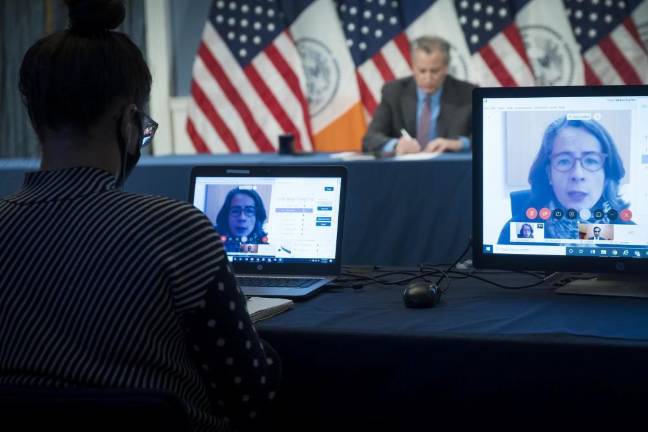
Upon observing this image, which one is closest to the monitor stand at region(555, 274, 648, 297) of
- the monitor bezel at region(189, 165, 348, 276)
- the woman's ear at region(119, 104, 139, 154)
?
the monitor bezel at region(189, 165, 348, 276)

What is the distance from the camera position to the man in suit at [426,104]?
489 cm

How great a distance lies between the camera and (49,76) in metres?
1.17

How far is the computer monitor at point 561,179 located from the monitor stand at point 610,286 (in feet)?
0.12

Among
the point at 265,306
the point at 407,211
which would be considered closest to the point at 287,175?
the point at 265,306

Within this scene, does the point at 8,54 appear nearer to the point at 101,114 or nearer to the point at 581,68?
the point at 581,68

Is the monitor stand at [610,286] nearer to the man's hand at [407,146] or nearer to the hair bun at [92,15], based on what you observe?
the hair bun at [92,15]

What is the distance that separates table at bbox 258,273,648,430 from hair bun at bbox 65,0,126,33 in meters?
0.65

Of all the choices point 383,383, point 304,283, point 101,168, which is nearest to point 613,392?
point 383,383

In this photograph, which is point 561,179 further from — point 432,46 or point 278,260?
point 432,46

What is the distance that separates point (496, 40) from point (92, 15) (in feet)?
15.7

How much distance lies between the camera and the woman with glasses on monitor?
72.7 inches

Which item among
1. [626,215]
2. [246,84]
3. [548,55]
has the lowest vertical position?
[626,215]

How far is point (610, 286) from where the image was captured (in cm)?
190

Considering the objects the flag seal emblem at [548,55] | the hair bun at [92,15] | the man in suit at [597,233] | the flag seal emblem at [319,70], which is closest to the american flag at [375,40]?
the flag seal emblem at [319,70]
